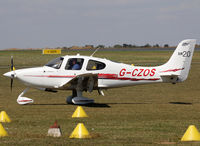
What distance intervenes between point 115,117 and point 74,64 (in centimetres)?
418

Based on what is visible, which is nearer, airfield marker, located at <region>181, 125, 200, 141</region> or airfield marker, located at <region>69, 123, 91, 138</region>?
airfield marker, located at <region>181, 125, 200, 141</region>

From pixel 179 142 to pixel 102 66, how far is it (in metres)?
8.40

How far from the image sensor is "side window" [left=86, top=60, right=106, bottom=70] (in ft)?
58.1

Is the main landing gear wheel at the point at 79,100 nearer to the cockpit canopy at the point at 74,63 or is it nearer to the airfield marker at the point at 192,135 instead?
the cockpit canopy at the point at 74,63

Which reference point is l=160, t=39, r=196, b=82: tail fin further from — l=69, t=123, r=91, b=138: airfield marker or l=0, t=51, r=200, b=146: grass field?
l=69, t=123, r=91, b=138: airfield marker

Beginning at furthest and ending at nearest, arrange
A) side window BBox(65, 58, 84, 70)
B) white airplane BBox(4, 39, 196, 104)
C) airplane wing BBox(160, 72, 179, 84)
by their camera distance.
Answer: airplane wing BBox(160, 72, 179, 84), side window BBox(65, 58, 84, 70), white airplane BBox(4, 39, 196, 104)

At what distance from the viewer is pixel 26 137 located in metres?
10.4

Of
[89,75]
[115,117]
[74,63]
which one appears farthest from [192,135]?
[74,63]

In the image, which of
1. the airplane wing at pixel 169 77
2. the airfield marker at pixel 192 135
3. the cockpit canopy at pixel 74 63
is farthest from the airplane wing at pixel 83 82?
the airfield marker at pixel 192 135

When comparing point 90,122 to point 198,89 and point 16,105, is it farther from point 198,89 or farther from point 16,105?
point 198,89

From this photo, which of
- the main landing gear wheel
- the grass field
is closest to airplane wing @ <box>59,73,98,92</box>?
the main landing gear wheel

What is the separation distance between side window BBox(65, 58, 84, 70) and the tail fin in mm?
3281

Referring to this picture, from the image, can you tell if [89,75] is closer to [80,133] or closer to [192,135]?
[80,133]

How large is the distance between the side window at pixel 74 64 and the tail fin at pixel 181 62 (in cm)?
328
